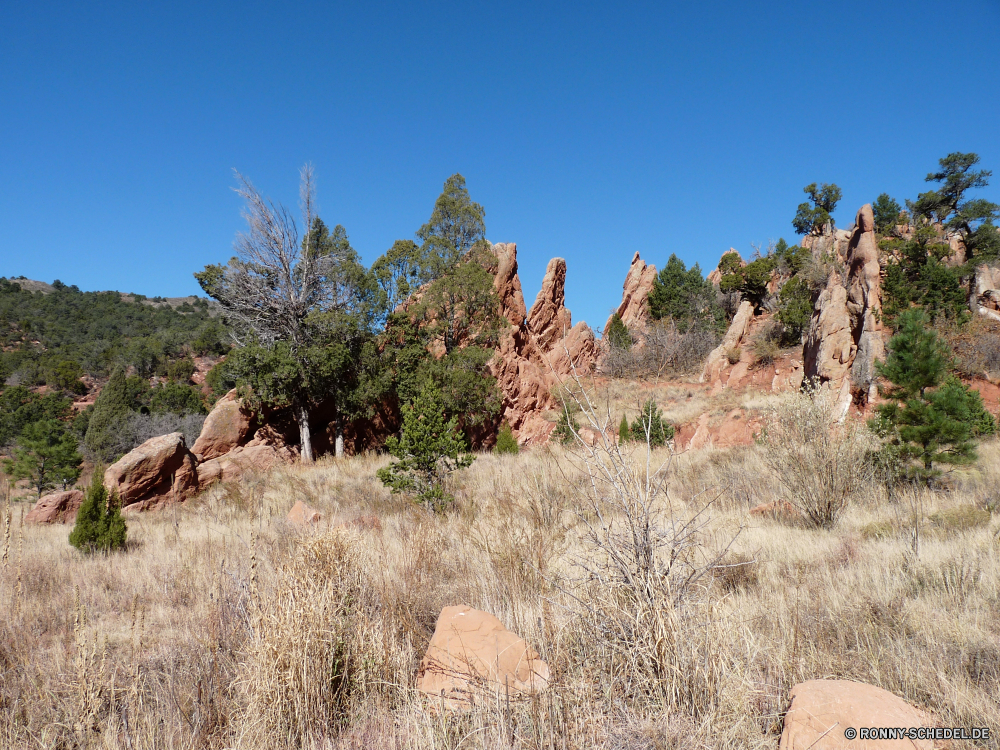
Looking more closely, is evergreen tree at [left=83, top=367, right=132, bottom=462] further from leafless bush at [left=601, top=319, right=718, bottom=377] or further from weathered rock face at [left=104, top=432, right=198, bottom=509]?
leafless bush at [left=601, top=319, right=718, bottom=377]

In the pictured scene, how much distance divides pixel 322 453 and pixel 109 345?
39165mm

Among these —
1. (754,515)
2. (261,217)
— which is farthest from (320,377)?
(754,515)

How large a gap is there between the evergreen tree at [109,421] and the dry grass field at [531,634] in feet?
68.2

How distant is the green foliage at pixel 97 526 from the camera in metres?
6.21

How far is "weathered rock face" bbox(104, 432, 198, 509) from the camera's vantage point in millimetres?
10266

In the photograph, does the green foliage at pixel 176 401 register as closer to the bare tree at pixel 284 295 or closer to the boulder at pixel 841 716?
the bare tree at pixel 284 295

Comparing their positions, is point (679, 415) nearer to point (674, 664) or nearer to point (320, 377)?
point (320, 377)

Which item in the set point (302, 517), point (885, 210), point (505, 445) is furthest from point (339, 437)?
point (885, 210)

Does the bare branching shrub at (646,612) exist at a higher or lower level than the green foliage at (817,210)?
lower

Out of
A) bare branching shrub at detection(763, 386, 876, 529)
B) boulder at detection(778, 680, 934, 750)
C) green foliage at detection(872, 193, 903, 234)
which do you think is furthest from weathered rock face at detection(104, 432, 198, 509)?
green foliage at detection(872, 193, 903, 234)

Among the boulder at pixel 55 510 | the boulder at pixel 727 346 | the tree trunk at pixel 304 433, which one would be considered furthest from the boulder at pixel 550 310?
the boulder at pixel 55 510

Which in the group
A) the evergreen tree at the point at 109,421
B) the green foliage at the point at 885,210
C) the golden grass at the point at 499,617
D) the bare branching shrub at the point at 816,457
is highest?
the green foliage at the point at 885,210

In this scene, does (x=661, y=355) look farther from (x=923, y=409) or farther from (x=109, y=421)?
(x=109, y=421)

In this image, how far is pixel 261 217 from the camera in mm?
15594
